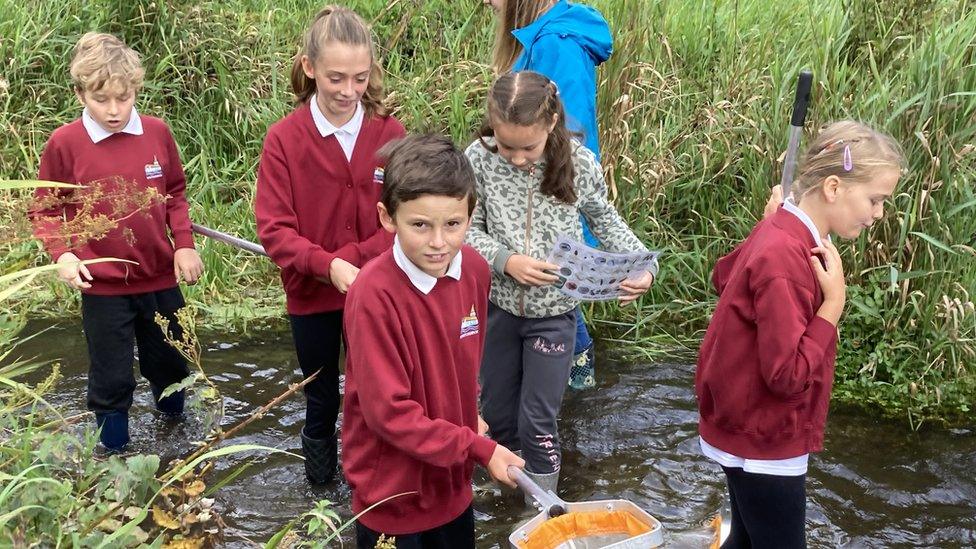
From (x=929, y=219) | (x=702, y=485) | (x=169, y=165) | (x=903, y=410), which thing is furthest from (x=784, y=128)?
(x=169, y=165)

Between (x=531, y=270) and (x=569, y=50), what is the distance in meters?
1.04

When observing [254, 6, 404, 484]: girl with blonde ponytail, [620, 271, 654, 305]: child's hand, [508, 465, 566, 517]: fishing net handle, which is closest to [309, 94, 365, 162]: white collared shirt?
[254, 6, 404, 484]: girl with blonde ponytail

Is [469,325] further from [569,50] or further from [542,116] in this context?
[569,50]

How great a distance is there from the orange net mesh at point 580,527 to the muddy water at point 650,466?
927 mm

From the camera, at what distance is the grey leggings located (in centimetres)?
377

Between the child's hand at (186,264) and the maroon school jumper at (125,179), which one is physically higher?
the maroon school jumper at (125,179)

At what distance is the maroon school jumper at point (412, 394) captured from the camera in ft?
8.55

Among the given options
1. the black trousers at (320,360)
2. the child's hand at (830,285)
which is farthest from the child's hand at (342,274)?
the child's hand at (830,285)

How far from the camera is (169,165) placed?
4.30 meters

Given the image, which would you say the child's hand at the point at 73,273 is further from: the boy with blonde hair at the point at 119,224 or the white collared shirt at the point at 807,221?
the white collared shirt at the point at 807,221

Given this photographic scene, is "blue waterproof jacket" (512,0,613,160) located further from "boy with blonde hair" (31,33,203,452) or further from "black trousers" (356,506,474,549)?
"black trousers" (356,506,474,549)

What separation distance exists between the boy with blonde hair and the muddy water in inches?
14.7

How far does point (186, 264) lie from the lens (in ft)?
13.7

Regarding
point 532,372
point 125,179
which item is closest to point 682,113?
point 532,372
